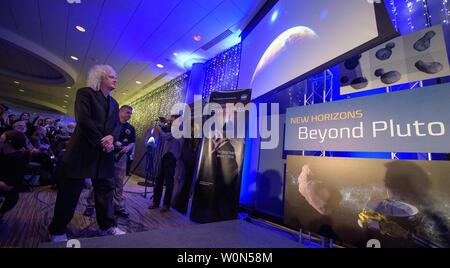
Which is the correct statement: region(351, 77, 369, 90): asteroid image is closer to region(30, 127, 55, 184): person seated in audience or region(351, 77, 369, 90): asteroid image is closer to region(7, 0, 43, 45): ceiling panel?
region(30, 127, 55, 184): person seated in audience

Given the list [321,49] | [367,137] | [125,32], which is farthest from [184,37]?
[367,137]

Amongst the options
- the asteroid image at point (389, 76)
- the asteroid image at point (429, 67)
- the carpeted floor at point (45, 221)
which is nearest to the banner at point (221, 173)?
the carpeted floor at point (45, 221)

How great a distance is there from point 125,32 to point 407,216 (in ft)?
20.1

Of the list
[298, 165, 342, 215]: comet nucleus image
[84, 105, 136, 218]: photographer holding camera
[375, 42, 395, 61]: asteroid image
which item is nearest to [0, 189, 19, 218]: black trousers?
[84, 105, 136, 218]: photographer holding camera

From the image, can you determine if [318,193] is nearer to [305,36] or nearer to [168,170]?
[305,36]

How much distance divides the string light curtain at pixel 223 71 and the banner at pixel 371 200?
2697 millimetres

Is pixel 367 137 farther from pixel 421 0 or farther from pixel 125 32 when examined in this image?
pixel 125 32

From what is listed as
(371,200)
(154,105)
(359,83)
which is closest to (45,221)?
(371,200)

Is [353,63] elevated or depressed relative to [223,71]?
depressed

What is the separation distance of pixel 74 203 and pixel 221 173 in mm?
1660

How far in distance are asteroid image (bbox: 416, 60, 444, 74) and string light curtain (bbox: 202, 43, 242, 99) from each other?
2772 millimetres

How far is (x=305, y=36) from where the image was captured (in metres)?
1.79

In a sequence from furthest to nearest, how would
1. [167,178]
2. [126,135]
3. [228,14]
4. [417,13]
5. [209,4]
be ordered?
[228,14]
[209,4]
[167,178]
[126,135]
[417,13]
